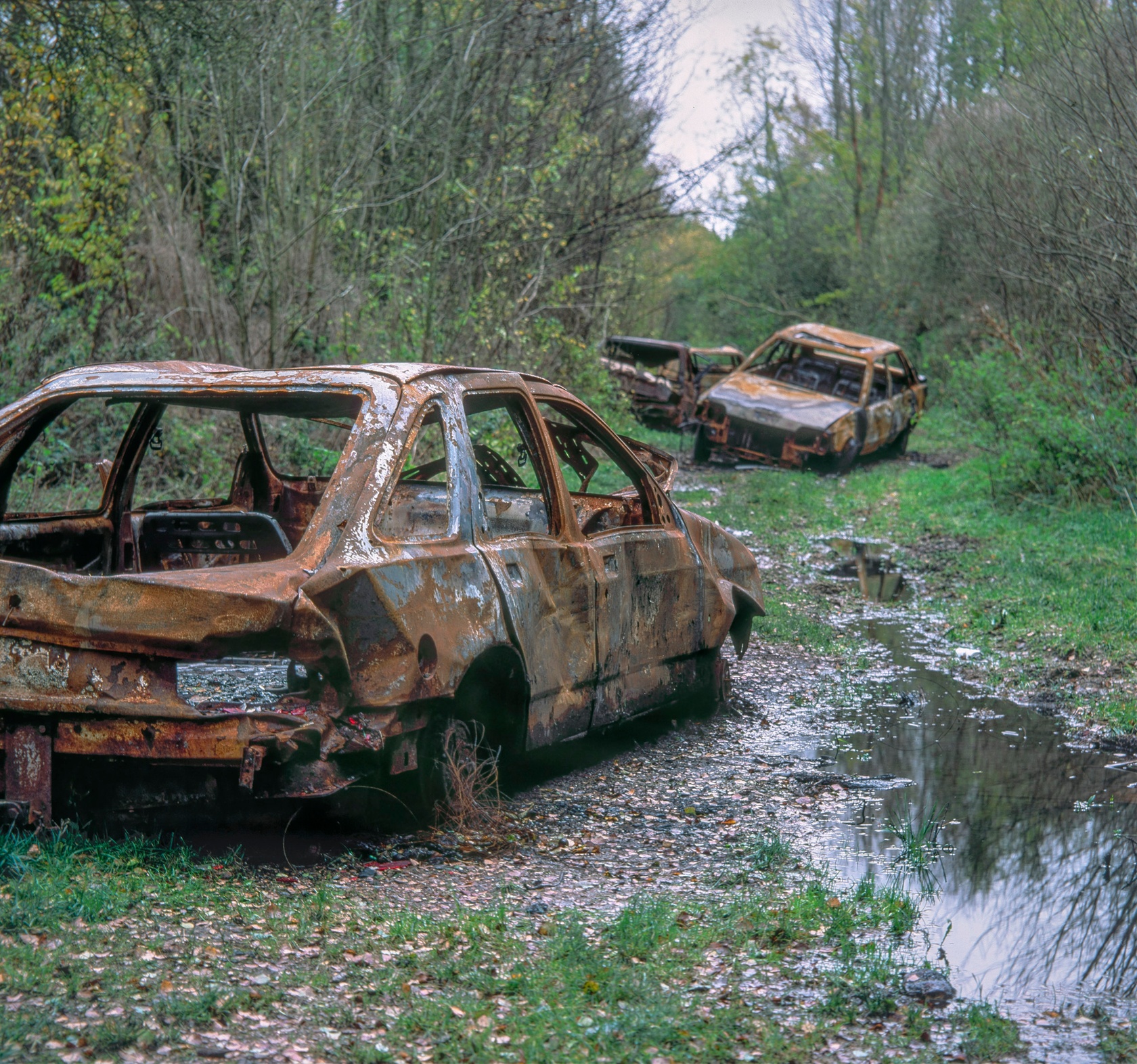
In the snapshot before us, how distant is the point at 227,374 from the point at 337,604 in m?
1.29

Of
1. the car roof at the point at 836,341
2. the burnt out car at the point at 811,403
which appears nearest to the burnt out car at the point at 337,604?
the burnt out car at the point at 811,403

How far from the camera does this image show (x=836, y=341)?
19.4m

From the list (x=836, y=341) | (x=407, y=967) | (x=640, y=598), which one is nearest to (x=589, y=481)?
(x=640, y=598)

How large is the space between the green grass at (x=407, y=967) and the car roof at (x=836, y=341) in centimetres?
1555

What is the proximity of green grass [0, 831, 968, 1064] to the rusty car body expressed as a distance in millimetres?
16692

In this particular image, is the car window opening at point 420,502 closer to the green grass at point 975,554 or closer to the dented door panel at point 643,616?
the dented door panel at point 643,616

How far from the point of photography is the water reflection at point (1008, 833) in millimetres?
4090

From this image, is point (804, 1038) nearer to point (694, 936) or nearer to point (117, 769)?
point (694, 936)

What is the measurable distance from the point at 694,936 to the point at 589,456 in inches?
126

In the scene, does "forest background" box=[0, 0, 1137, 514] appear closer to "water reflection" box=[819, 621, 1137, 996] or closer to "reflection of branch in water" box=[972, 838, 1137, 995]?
"water reflection" box=[819, 621, 1137, 996]

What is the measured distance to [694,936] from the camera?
3957mm

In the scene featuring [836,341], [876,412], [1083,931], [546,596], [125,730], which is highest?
[836,341]

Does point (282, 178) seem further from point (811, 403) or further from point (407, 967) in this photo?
point (407, 967)

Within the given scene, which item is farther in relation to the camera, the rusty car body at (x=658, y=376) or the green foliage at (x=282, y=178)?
the rusty car body at (x=658, y=376)
